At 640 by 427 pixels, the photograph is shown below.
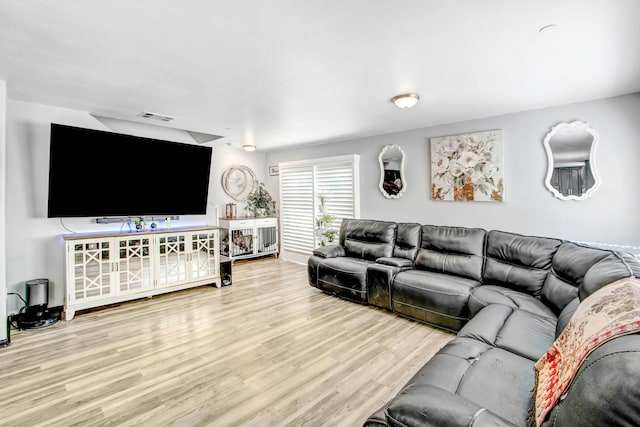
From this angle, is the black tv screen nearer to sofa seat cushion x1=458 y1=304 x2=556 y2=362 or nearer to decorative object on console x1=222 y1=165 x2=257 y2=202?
decorative object on console x1=222 y1=165 x2=257 y2=202

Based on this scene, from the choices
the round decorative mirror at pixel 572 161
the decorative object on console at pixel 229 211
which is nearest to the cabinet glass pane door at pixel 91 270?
the decorative object on console at pixel 229 211

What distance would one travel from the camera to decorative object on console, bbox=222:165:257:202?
6.11 m

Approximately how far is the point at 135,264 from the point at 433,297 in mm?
3682

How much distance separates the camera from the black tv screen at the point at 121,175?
3.42 meters

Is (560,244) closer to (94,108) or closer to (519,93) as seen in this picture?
(519,93)

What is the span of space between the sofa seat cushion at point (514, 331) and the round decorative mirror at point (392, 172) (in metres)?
2.52

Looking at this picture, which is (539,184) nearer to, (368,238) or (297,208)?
(368,238)

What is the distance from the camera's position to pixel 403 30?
1.87 m

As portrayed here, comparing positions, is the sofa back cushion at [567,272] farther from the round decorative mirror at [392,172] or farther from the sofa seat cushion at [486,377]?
the round decorative mirror at [392,172]

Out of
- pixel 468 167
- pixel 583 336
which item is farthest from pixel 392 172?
pixel 583 336

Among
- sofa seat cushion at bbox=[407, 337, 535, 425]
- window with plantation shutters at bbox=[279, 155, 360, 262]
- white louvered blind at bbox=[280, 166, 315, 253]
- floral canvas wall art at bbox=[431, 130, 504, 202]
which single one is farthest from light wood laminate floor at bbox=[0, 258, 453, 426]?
white louvered blind at bbox=[280, 166, 315, 253]

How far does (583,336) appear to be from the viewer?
1.11 meters

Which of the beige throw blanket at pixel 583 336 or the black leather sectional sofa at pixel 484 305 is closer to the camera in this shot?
the black leather sectional sofa at pixel 484 305

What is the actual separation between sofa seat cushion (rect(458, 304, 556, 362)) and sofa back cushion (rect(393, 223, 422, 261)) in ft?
5.05
